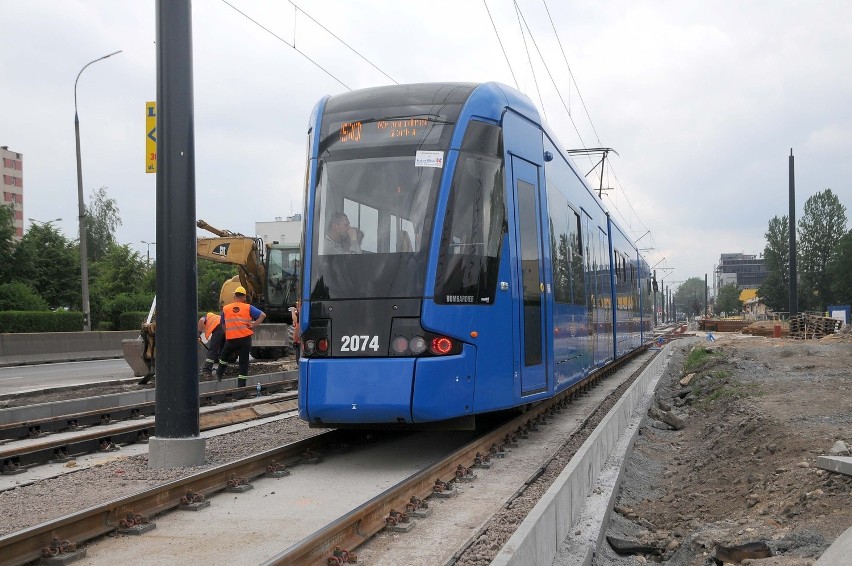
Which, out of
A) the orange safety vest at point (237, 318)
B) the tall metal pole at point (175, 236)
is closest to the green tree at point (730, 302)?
the orange safety vest at point (237, 318)

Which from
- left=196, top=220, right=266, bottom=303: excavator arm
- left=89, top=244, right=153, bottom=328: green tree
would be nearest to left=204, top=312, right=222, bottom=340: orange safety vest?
left=196, top=220, right=266, bottom=303: excavator arm

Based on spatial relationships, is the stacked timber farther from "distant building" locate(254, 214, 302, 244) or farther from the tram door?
"distant building" locate(254, 214, 302, 244)

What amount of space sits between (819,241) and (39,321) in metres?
102

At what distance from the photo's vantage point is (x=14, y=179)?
125m

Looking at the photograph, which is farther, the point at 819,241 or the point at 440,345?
the point at 819,241

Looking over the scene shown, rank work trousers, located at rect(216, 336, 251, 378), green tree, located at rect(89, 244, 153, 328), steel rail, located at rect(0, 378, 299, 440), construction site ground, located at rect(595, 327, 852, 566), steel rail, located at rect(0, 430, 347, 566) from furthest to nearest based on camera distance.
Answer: green tree, located at rect(89, 244, 153, 328), work trousers, located at rect(216, 336, 251, 378), steel rail, located at rect(0, 378, 299, 440), construction site ground, located at rect(595, 327, 852, 566), steel rail, located at rect(0, 430, 347, 566)

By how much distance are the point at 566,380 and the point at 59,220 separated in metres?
42.5

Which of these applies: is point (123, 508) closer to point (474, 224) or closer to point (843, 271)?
point (474, 224)

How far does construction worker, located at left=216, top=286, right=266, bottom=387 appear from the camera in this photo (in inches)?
582

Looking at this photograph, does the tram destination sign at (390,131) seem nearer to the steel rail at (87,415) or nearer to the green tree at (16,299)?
the steel rail at (87,415)

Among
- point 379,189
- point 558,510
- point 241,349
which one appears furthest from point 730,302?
point 558,510

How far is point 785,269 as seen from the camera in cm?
11644

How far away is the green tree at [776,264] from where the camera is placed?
11812 centimetres

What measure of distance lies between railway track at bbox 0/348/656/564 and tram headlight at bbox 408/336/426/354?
3.14 feet
